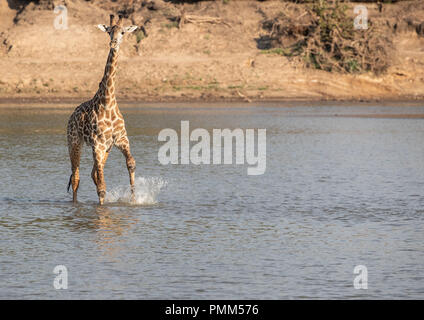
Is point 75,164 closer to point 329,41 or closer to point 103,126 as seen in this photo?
point 103,126

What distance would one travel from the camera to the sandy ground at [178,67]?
38125mm

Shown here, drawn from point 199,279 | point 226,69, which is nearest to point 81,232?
point 199,279

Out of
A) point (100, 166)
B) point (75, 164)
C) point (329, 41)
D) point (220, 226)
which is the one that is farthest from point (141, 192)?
point (329, 41)

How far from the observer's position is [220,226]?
1187 centimetres

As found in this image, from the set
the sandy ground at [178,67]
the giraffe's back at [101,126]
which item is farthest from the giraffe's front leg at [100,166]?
the sandy ground at [178,67]

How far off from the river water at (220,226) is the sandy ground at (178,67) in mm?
15606

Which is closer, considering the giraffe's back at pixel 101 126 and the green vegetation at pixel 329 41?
the giraffe's back at pixel 101 126

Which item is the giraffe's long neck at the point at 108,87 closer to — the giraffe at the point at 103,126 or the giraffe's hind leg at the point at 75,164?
the giraffe at the point at 103,126

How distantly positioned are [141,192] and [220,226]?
2.97 metres

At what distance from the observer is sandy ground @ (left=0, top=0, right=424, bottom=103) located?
1501 inches

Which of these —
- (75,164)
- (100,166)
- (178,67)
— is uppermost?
(178,67)

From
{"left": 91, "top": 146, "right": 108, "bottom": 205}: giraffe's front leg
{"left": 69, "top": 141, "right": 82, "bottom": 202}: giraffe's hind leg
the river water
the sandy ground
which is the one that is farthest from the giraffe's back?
the sandy ground

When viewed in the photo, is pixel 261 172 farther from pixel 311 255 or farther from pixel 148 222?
pixel 311 255

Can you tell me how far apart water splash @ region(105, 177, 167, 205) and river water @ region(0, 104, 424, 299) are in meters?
0.04
